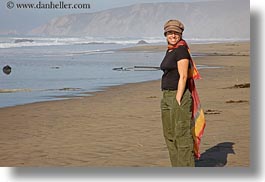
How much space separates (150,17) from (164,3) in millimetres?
162

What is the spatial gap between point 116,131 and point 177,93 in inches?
50.2

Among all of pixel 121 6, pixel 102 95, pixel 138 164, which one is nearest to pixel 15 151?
pixel 138 164

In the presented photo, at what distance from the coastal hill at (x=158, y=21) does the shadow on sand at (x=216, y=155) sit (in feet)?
2.85

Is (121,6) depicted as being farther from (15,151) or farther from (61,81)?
(15,151)

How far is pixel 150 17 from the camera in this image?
4684 mm

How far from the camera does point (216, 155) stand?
4.34m

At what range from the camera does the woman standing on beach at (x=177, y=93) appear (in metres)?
3.52

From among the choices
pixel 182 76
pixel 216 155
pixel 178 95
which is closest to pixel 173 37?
pixel 182 76

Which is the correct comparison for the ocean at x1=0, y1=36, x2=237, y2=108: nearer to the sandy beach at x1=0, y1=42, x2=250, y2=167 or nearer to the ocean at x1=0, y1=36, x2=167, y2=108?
the ocean at x1=0, y1=36, x2=167, y2=108

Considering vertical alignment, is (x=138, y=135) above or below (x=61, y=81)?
below

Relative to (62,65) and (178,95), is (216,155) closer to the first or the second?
(178,95)

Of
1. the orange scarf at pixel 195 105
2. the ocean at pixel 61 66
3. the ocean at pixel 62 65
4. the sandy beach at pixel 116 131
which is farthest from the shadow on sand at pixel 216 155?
the ocean at pixel 61 66

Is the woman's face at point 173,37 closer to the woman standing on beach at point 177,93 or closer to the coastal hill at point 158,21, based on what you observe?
the woman standing on beach at point 177,93

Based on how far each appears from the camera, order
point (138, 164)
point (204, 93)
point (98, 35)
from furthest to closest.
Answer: point (204, 93), point (98, 35), point (138, 164)
